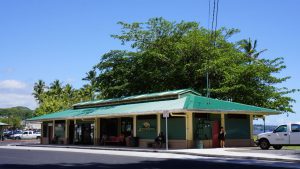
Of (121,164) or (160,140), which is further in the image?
(160,140)

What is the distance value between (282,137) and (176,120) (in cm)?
741

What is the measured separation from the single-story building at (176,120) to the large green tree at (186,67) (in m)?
8.35

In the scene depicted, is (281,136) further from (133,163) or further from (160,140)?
(133,163)

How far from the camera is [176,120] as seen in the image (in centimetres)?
3027

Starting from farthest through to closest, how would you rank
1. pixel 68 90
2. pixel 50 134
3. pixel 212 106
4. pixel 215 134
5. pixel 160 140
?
pixel 68 90
pixel 50 134
pixel 215 134
pixel 160 140
pixel 212 106

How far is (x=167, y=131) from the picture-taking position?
3067 cm

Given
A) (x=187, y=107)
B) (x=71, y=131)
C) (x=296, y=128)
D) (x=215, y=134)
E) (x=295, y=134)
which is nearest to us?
(x=295, y=134)

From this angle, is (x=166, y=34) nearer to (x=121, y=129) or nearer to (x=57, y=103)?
(x=121, y=129)

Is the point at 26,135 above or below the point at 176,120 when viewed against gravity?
below

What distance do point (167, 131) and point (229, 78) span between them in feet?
43.5

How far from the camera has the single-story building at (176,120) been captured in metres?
29.4

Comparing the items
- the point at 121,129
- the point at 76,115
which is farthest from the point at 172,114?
the point at 76,115

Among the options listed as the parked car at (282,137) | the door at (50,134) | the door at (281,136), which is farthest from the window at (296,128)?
the door at (50,134)

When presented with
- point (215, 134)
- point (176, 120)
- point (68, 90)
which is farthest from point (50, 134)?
point (68, 90)
